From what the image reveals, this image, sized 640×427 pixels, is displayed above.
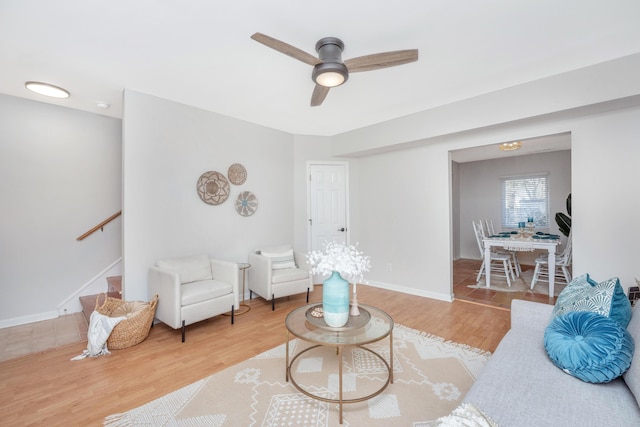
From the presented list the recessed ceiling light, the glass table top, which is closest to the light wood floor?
the glass table top

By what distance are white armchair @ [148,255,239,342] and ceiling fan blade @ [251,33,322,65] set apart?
2.19 metres

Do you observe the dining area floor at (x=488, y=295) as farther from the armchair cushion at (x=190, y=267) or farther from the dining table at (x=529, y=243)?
the armchair cushion at (x=190, y=267)

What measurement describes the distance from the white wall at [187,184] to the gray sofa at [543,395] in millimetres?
3297

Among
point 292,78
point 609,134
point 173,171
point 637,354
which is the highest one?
point 292,78

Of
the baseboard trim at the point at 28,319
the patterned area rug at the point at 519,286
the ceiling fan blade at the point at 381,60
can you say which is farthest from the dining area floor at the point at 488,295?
the baseboard trim at the point at 28,319

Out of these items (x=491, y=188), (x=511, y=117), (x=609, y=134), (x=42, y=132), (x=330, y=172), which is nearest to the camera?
(x=609, y=134)

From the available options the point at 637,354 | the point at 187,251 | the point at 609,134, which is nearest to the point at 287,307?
the point at 187,251

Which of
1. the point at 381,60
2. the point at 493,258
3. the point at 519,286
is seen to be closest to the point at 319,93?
the point at 381,60

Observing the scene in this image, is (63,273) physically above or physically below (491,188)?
below

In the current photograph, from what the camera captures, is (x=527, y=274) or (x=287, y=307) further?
(x=527, y=274)

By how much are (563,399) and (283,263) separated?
3.20 meters

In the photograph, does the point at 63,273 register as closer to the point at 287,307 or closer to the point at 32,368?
the point at 32,368

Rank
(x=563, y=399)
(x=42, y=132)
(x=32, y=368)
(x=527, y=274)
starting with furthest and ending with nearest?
(x=527, y=274) < (x=42, y=132) < (x=32, y=368) < (x=563, y=399)

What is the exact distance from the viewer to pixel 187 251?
11.7 ft
